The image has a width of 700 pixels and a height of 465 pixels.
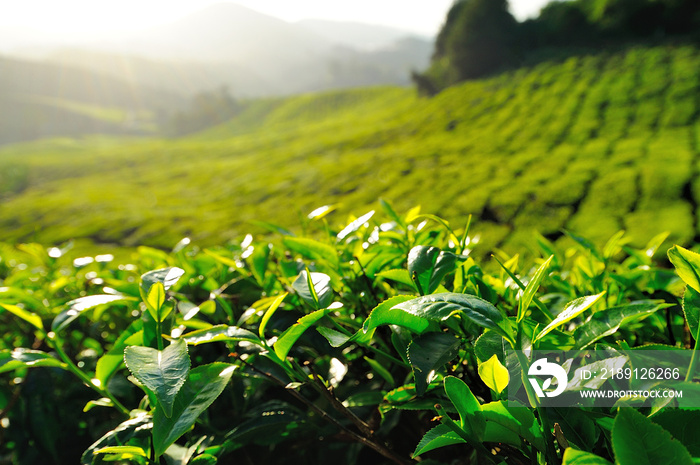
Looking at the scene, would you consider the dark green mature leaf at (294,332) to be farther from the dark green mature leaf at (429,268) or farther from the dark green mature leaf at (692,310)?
the dark green mature leaf at (692,310)

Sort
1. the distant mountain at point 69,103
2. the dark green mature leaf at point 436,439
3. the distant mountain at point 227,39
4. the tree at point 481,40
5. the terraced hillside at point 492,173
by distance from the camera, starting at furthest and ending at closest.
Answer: the distant mountain at point 227,39, the distant mountain at point 69,103, the tree at point 481,40, the terraced hillside at point 492,173, the dark green mature leaf at point 436,439

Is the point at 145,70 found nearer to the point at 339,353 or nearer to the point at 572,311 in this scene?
the point at 339,353

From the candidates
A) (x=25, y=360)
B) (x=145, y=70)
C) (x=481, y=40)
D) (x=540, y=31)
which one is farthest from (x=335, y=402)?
(x=145, y=70)

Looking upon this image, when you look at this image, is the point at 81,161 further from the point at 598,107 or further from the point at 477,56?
the point at 598,107

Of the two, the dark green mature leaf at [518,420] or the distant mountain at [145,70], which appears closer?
the dark green mature leaf at [518,420]

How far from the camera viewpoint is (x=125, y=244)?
25.3ft

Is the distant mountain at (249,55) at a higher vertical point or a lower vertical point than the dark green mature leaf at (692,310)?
higher

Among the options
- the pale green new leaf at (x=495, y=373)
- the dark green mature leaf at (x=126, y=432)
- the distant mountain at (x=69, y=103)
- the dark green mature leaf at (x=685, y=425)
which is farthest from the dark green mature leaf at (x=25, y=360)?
the distant mountain at (x=69, y=103)

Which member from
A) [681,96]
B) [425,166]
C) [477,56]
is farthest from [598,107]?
[477,56]

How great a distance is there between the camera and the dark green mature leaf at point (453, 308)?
0.47 metres

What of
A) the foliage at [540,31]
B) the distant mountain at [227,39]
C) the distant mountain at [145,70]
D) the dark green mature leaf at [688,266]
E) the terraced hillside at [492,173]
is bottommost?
the terraced hillside at [492,173]

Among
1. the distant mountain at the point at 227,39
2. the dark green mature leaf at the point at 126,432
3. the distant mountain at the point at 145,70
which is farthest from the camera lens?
the distant mountain at the point at 227,39

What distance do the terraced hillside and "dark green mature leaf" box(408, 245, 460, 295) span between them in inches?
120

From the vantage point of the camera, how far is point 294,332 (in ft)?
1.95
